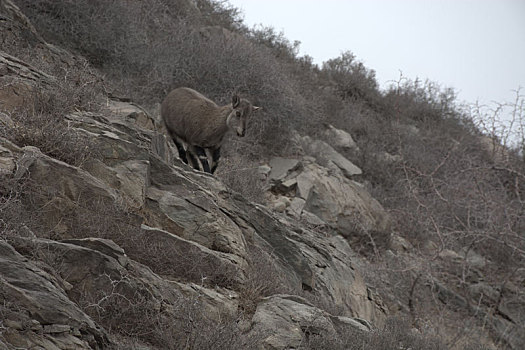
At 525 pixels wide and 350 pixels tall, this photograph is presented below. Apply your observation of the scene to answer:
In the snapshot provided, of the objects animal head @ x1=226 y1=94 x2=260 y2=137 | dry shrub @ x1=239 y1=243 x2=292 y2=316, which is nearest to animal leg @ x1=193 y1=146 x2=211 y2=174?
animal head @ x1=226 y1=94 x2=260 y2=137

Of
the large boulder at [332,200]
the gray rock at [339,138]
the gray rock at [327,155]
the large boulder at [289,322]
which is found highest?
the gray rock at [339,138]

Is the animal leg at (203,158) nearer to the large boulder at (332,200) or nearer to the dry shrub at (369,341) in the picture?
the large boulder at (332,200)

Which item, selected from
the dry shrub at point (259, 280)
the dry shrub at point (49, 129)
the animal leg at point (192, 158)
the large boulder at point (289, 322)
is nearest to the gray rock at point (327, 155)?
the animal leg at point (192, 158)

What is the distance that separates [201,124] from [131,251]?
5.45m

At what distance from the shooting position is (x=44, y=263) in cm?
337

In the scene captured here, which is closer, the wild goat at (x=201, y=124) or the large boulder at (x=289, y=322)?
the large boulder at (x=289, y=322)

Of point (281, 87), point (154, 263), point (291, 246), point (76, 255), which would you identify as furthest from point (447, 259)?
point (76, 255)

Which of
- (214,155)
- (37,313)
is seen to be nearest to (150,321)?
(37,313)

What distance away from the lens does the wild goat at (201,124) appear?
31.6 feet

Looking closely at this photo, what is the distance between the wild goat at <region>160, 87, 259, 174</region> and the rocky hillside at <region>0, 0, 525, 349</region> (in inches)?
55.4

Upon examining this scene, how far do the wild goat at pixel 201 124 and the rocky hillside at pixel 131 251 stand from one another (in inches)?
55.4

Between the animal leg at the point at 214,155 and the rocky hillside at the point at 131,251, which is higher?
the animal leg at the point at 214,155

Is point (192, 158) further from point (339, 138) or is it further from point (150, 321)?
point (339, 138)

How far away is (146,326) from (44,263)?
765 millimetres
